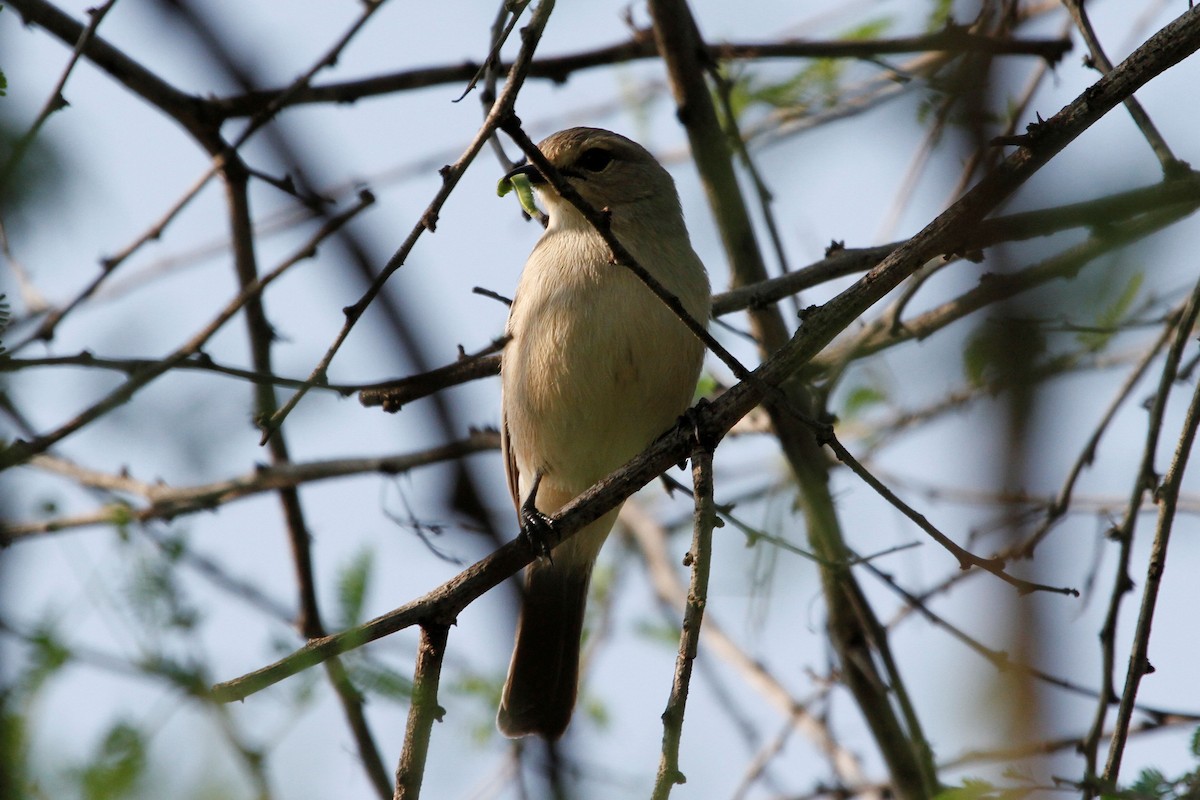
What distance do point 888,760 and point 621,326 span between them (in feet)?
7.11

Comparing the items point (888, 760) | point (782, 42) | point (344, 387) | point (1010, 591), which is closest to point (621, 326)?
point (344, 387)

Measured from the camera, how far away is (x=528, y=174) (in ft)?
17.6

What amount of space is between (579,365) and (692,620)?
221 cm

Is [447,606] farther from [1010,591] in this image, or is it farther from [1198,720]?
[1198,720]

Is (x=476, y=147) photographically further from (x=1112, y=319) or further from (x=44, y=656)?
(x=1112, y=319)

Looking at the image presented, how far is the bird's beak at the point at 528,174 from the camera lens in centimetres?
517

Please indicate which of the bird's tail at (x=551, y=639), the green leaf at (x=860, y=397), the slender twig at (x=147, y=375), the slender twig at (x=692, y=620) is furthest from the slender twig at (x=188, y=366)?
the green leaf at (x=860, y=397)

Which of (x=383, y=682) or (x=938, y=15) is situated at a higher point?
(x=938, y=15)

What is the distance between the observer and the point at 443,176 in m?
3.03

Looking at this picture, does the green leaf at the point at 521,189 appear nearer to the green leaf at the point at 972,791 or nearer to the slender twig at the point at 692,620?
the slender twig at the point at 692,620

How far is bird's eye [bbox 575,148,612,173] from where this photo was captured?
6000 mm

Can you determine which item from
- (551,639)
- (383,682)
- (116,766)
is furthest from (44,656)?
(551,639)

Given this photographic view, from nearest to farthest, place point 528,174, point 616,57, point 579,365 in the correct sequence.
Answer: point 579,365
point 528,174
point 616,57

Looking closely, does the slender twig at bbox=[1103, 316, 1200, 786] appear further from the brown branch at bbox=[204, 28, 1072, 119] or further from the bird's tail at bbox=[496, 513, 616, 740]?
the bird's tail at bbox=[496, 513, 616, 740]
